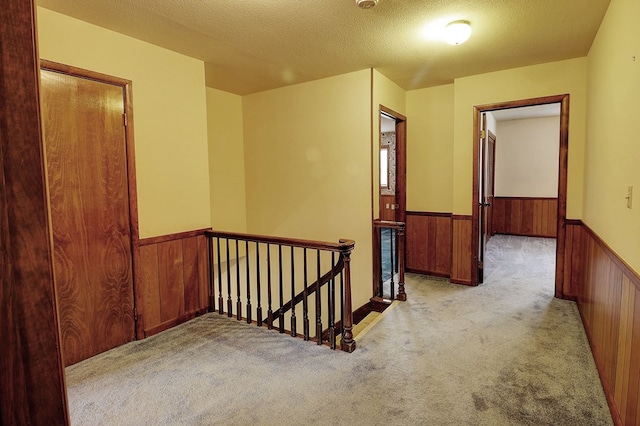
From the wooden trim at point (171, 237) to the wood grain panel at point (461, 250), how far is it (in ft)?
9.37

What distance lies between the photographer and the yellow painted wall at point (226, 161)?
4.45 metres

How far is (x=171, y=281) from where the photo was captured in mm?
3080

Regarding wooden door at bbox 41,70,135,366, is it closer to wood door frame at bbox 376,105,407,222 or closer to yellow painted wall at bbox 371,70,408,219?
yellow painted wall at bbox 371,70,408,219

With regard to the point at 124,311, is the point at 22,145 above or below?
above

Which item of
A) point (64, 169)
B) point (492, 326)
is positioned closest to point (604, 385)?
point (492, 326)

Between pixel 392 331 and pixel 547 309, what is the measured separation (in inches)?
63.1

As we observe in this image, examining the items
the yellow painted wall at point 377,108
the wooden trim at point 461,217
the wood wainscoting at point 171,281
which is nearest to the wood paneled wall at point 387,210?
the wooden trim at point 461,217

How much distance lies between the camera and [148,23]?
2547 mm

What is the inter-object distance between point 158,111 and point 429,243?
138 inches

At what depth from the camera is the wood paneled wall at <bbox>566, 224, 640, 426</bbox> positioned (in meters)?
1.53

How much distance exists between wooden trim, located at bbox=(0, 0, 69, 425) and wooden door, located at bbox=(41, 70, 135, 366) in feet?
6.63

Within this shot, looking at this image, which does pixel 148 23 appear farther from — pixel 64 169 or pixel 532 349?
pixel 532 349

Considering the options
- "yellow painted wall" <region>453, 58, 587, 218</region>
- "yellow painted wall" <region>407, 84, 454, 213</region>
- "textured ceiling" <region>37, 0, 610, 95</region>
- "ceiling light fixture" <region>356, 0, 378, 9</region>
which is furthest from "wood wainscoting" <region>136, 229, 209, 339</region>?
"yellow painted wall" <region>453, 58, 587, 218</region>

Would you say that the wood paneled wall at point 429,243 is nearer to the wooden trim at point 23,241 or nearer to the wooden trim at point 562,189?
the wooden trim at point 562,189
